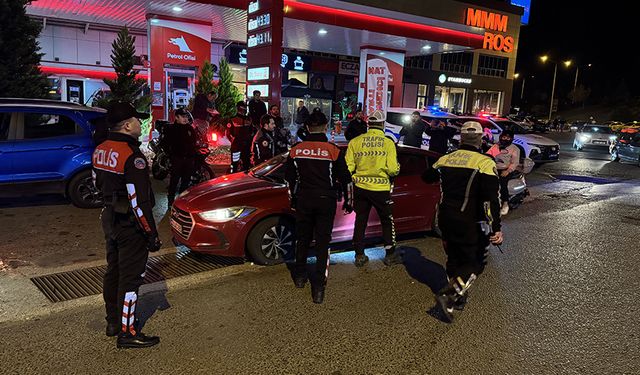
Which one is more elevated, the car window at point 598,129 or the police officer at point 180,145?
the car window at point 598,129

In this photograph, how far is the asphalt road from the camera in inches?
142

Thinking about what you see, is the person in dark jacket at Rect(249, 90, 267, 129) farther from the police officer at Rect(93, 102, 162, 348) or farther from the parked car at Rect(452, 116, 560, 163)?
the parked car at Rect(452, 116, 560, 163)

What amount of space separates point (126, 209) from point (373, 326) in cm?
231

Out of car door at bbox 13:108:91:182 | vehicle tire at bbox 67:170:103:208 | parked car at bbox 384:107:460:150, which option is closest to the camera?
car door at bbox 13:108:91:182

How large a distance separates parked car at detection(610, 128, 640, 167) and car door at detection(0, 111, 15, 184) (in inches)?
778

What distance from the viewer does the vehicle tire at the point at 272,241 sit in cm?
558

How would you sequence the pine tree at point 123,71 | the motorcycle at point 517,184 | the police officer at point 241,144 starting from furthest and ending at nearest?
the pine tree at point 123,71 < the motorcycle at point 517,184 < the police officer at point 241,144

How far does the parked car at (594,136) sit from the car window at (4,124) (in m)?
24.3

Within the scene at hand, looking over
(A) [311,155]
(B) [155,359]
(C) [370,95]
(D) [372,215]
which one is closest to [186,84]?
(C) [370,95]

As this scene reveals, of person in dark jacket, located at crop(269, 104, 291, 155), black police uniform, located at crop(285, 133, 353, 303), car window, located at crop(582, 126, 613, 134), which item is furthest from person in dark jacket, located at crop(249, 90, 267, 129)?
car window, located at crop(582, 126, 613, 134)

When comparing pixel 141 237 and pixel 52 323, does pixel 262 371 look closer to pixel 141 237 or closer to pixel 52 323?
pixel 141 237

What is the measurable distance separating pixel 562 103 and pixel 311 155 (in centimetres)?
8747

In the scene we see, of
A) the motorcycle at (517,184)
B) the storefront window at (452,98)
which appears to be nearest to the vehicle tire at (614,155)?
the motorcycle at (517,184)

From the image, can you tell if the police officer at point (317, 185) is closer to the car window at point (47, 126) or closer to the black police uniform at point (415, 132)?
the car window at point (47, 126)
